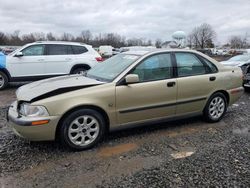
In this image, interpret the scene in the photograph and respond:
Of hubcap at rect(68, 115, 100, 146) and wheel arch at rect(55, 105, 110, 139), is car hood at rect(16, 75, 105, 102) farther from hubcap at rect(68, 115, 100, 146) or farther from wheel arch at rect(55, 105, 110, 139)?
hubcap at rect(68, 115, 100, 146)

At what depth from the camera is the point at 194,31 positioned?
3310 inches

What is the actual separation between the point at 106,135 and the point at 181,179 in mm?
1839

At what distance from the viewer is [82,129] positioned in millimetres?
4062

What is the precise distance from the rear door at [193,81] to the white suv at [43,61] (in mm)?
5813

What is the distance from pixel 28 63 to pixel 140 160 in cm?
721

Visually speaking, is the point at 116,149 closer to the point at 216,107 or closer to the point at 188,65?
the point at 188,65

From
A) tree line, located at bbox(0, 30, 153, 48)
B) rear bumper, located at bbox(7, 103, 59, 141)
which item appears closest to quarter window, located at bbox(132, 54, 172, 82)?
rear bumper, located at bbox(7, 103, 59, 141)

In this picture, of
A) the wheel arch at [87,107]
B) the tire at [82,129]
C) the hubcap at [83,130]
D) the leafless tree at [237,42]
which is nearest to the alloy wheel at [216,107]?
the wheel arch at [87,107]

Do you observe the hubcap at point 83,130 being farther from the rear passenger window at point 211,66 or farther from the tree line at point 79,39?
the tree line at point 79,39

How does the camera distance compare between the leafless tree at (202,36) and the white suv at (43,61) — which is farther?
the leafless tree at (202,36)

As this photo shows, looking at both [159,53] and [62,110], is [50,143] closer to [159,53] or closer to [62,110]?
[62,110]

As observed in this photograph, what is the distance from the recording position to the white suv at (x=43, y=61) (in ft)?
31.5

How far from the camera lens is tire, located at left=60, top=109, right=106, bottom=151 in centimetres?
394

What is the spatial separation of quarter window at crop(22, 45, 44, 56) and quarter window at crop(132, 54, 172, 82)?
247 inches
